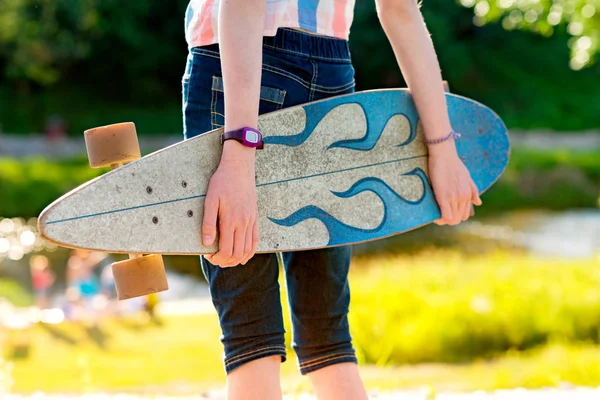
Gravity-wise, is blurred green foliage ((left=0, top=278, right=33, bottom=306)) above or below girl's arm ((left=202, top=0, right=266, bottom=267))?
above

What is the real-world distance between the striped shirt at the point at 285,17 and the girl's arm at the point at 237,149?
10cm

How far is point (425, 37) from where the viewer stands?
1788mm

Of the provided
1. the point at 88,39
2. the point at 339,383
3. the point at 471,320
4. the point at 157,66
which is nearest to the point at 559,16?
the point at 471,320

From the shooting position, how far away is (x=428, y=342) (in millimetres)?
5406

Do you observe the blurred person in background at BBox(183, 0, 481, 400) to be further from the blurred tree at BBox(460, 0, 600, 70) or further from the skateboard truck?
the blurred tree at BBox(460, 0, 600, 70)

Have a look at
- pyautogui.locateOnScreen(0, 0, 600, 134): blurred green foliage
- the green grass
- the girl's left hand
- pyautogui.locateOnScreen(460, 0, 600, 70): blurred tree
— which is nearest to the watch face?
the girl's left hand

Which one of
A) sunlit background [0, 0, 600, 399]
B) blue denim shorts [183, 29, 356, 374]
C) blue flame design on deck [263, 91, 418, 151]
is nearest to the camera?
blue denim shorts [183, 29, 356, 374]

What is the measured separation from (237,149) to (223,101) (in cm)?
13

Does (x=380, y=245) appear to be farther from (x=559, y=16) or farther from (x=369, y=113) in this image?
(x=369, y=113)

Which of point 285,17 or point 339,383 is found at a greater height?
point 285,17

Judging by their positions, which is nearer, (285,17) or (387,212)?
(285,17)

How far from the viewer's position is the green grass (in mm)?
4426

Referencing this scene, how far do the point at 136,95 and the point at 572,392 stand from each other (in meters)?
27.9

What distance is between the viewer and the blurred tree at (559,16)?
4.73m
